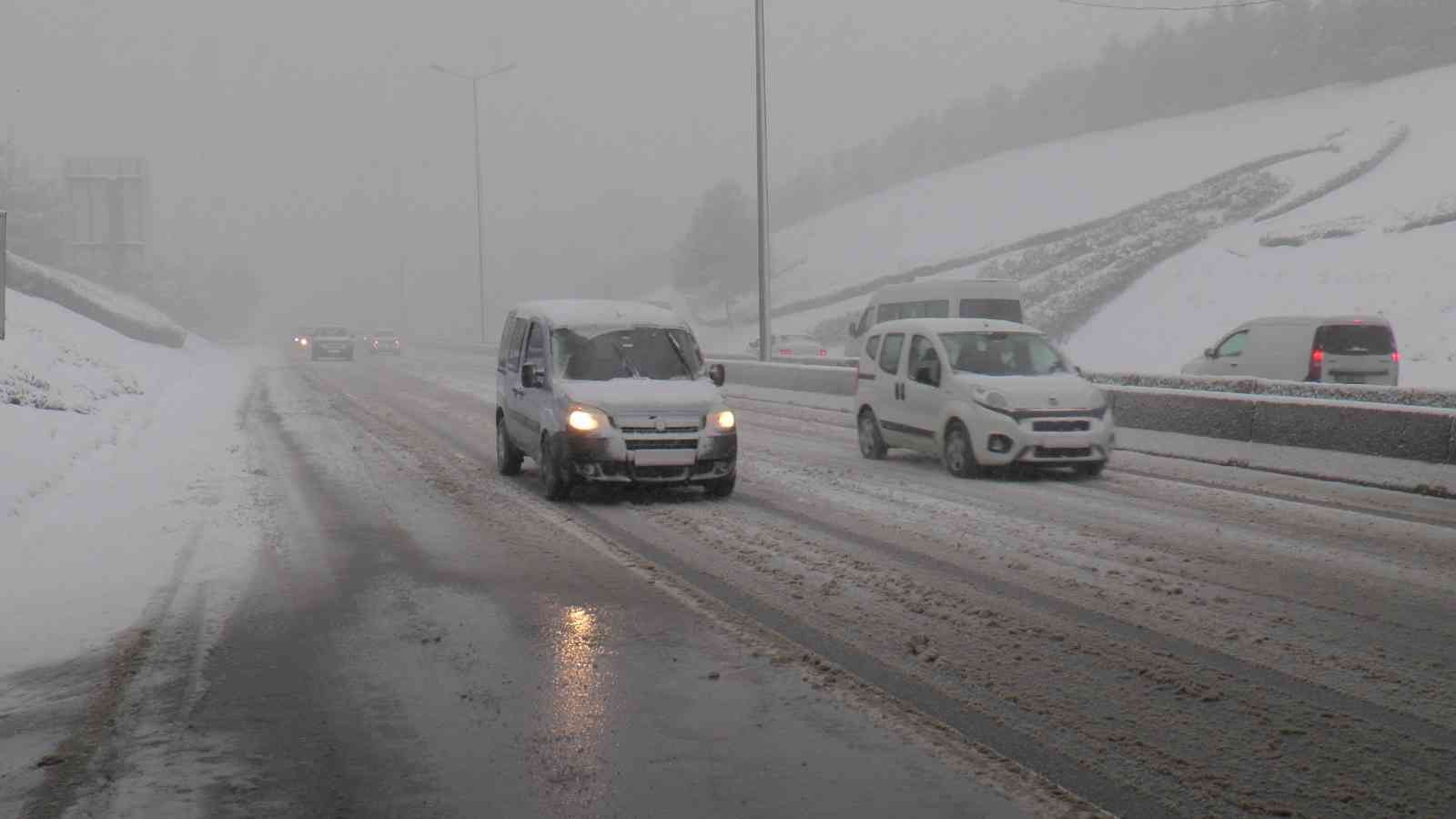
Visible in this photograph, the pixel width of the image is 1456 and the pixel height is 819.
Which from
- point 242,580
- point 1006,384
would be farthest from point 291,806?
point 1006,384

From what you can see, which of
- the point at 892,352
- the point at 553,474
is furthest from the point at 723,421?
the point at 892,352

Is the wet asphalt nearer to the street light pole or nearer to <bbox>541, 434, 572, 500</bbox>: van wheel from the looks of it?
<bbox>541, 434, 572, 500</bbox>: van wheel

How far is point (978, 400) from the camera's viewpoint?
574 inches

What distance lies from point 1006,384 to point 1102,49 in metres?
91.3

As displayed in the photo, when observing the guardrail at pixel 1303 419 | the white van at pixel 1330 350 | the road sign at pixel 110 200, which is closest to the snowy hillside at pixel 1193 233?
the white van at pixel 1330 350

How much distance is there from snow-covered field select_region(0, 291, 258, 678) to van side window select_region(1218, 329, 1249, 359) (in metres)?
16.5

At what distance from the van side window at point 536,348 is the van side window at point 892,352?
14.7 feet

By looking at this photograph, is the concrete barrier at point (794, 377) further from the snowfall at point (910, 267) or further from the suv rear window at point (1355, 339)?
the snowfall at point (910, 267)

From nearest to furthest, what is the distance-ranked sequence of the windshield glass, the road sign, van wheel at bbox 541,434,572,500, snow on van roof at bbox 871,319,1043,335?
van wheel at bbox 541,434,572,500, the windshield glass, snow on van roof at bbox 871,319,1043,335, the road sign

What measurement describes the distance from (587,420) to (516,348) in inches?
116

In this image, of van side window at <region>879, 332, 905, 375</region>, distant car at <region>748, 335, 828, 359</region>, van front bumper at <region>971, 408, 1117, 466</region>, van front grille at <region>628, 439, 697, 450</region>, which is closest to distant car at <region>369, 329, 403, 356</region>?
distant car at <region>748, 335, 828, 359</region>

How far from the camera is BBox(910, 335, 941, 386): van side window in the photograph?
606 inches

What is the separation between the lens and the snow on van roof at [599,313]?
14141 millimetres

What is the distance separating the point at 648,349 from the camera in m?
14.0
